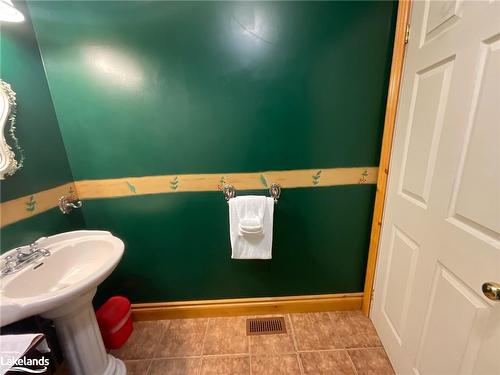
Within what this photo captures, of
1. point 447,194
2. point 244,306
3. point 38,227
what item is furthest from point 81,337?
point 447,194

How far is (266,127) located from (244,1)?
654mm

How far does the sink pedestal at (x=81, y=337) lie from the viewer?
3.07ft

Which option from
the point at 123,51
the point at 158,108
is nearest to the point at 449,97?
the point at 158,108

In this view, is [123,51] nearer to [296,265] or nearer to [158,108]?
[158,108]

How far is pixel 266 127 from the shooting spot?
1264 millimetres

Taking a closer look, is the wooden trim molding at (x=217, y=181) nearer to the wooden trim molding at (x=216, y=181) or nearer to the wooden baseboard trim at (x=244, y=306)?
the wooden trim molding at (x=216, y=181)

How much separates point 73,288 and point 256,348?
1106 millimetres

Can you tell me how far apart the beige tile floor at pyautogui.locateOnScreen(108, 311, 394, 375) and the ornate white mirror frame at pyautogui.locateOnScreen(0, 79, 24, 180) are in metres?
1.24

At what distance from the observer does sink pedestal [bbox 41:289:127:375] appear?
937 millimetres

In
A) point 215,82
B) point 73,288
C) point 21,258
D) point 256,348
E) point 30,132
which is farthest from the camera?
point 256,348

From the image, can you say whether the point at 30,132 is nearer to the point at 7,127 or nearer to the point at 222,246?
the point at 7,127

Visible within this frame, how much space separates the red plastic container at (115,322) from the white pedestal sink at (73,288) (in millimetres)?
117

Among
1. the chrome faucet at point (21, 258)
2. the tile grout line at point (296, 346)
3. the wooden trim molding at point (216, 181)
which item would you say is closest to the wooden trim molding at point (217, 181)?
the wooden trim molding at point (216, 181)

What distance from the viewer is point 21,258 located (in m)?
0.92
